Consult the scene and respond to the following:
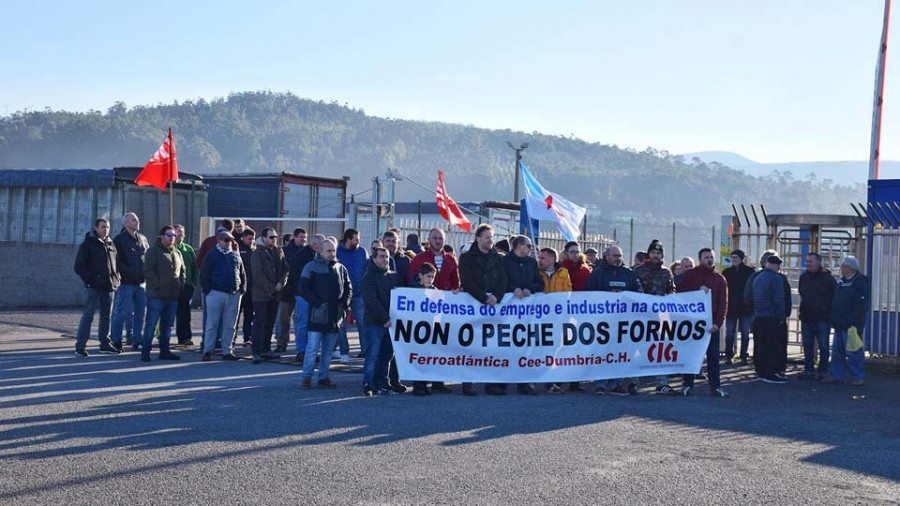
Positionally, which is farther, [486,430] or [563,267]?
[563,267]

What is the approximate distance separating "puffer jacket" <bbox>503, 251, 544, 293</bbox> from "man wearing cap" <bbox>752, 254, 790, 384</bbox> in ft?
12.9

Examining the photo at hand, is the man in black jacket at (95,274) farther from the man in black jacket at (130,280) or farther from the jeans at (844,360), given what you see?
the jeans at (844,360)

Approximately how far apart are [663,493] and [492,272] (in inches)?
213

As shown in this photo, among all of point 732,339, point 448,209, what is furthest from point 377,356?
point 448,209

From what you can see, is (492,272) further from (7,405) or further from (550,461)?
(7,405)

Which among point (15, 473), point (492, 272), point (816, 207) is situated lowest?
point (15, 473)

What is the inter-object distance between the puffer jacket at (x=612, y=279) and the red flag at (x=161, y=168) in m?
9.02

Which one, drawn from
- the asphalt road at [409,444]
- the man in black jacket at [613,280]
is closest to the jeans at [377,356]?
the asphalt road at [409,444]

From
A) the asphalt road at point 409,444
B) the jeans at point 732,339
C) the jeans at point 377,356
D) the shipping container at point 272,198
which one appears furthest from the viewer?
the shipping container at point 272,198

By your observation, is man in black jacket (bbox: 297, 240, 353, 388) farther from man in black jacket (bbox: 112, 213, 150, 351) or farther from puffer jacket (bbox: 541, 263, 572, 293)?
man in black jacket (bbox: 112, 213, 150, 351)

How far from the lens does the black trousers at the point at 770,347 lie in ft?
47.4

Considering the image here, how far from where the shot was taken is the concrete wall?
890 inches

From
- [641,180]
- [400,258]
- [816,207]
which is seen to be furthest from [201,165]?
[400,258]

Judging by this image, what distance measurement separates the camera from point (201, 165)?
188 metres
